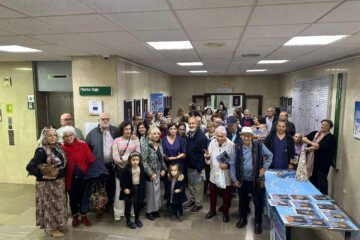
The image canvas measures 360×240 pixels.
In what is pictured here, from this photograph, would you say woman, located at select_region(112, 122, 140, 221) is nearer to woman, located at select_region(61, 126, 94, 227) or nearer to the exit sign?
woman, located at select_region(61, 126, 94, 227)

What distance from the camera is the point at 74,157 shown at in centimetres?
351

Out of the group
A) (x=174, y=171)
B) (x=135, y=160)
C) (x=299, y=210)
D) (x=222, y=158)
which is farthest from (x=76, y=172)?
(x=299, y=210)

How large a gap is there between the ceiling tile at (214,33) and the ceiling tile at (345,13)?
84 centimetres

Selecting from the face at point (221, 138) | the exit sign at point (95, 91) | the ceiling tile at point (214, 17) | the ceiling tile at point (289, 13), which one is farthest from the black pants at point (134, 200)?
the ceiling tile at point (289, 13)

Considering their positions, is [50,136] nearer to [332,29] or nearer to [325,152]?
[332,29]

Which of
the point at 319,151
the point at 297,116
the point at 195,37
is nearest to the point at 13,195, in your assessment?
the point at 195,37

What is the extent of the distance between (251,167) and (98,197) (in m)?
2.38

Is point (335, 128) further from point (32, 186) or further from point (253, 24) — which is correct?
point (32, 186)

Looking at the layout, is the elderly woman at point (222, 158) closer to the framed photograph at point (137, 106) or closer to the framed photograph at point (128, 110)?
the framed photograph at point (128, 110)

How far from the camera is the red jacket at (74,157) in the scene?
350 centimetres

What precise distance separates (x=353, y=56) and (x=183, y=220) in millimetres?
4047

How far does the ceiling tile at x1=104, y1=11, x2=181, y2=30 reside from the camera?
218 cm

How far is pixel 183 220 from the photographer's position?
3.85m

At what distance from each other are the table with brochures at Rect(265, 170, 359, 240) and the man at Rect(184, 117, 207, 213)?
1.07 meters
